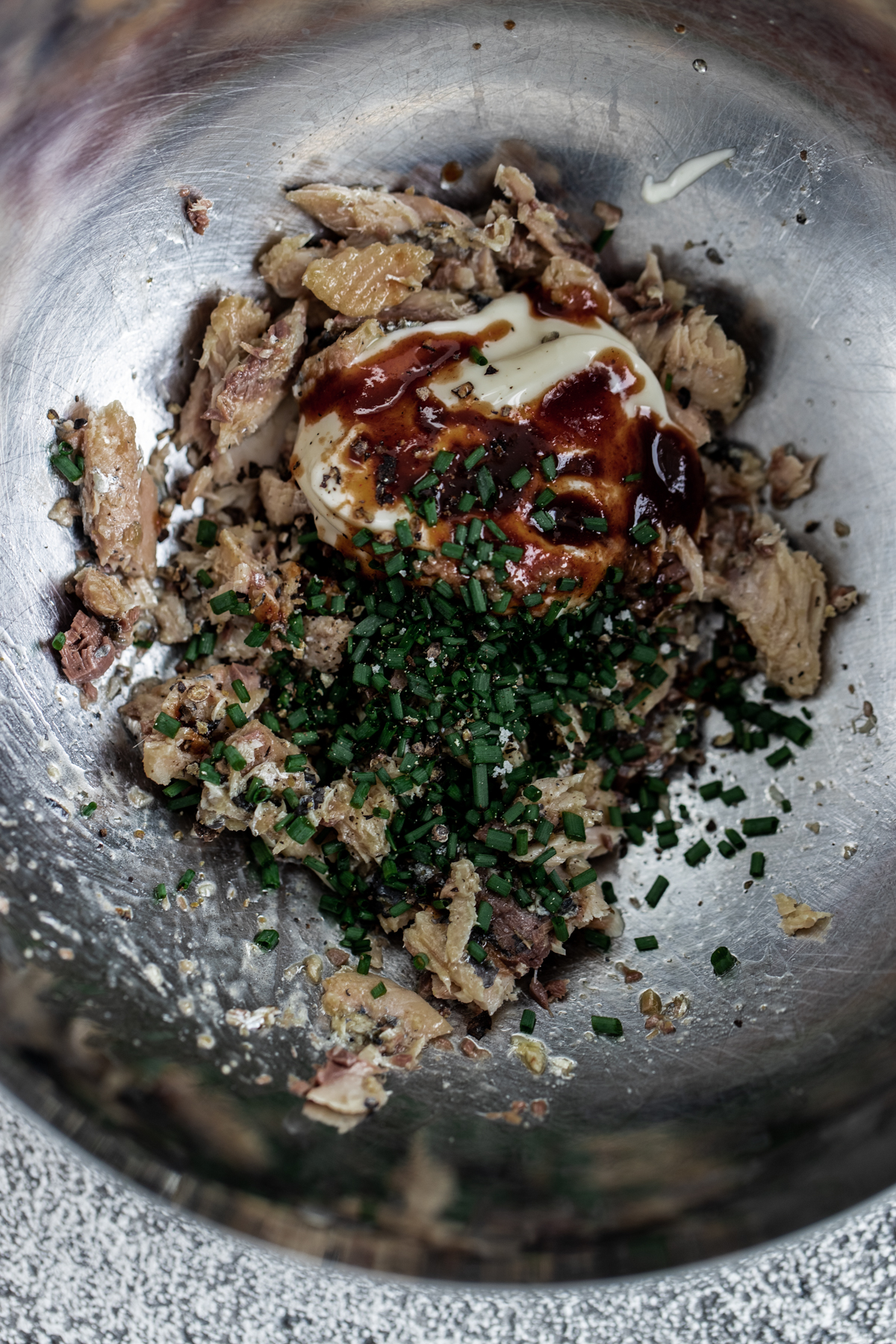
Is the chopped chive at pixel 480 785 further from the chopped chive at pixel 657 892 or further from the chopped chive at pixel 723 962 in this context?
the chopped chive at pixel 723 962

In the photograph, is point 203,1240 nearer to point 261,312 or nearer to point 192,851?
point 192,851

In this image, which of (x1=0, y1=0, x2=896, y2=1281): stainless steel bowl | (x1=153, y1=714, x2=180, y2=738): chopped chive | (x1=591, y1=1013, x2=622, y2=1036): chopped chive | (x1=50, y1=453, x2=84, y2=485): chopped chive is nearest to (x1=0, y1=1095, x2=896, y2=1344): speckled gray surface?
(x1=0, y1=0, x2=896, y2=1281): stainless steel bowl

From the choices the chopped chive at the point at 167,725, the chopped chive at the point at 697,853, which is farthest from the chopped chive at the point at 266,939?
the chopped chive at the point at 697,853

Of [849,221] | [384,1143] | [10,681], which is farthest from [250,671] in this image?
[849,221]

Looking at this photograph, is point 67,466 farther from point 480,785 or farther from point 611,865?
point 611,865

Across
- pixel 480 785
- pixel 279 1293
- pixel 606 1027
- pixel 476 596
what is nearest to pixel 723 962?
pixel 606 1027
